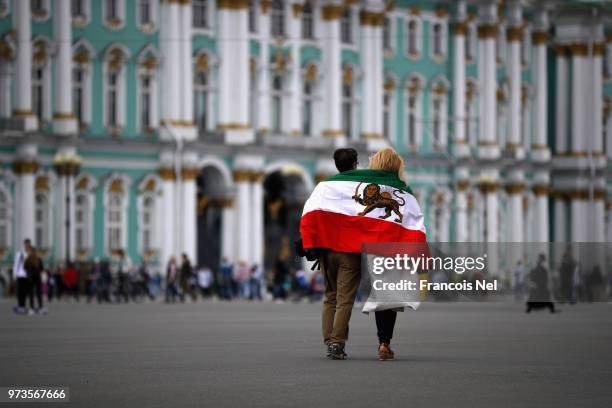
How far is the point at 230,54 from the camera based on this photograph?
64.1 meters

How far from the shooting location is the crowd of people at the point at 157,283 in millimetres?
51125

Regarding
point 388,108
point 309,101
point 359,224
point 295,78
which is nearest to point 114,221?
point 295,78

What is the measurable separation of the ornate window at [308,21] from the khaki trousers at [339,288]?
169 feet

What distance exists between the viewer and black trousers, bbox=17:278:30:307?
3589cm

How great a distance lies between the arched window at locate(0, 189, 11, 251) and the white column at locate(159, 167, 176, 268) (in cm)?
644

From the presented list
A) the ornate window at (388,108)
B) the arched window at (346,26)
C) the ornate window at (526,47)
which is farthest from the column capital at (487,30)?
the arched window at (346,26)

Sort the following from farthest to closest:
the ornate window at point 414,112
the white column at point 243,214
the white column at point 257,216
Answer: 1. the ornate window at point 414,112
2. the white column at point 257,216
3. the white column at point 243,214

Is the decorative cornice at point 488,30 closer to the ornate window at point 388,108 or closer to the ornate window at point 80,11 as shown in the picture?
the ornate window at point 388,108

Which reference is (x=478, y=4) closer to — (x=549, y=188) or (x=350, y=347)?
(x=549, y=188)

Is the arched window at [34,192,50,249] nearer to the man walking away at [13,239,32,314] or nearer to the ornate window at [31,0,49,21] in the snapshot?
the ornate window at [31,0,49,21]

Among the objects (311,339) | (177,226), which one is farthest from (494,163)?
(311,339)

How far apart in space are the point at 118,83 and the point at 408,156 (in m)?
15.6

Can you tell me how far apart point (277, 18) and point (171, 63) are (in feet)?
19.7

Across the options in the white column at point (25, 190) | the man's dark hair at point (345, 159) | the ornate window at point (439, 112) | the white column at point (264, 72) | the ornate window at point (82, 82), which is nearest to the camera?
the man's dark hair at point (345, 159)
